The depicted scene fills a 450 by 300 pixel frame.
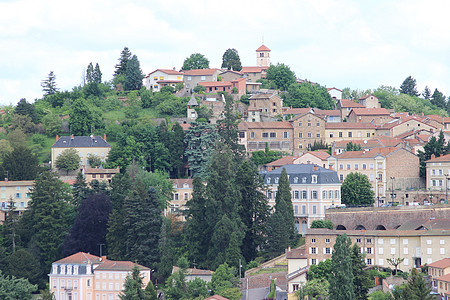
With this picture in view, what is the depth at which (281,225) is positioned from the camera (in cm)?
8194

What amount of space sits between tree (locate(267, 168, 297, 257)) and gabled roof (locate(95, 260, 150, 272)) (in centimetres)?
1141

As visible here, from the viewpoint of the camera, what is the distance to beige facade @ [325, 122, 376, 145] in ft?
355

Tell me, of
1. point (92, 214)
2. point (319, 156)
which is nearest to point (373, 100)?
point (319, 156)

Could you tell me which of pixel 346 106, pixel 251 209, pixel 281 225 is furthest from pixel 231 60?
pixel 281 225

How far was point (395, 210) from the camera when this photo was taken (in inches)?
3317

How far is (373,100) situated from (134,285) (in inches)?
2330

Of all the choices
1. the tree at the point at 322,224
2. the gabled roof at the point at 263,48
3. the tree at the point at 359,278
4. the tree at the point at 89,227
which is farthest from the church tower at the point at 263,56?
the tree at the point at 359,278

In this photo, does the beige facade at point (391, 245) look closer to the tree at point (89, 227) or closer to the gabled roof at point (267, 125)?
the tree at point (89, 227)

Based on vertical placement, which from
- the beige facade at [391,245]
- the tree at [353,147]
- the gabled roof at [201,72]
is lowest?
the beige facade at [391,245]

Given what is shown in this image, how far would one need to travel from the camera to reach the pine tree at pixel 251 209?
83812 millimetres

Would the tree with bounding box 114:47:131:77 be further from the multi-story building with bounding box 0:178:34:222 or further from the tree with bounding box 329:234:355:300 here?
the tree with bounding box 329:234:355:300

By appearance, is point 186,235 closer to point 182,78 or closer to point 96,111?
point 96,111

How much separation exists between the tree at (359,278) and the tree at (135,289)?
16.7 metres

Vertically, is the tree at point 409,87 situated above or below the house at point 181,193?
above
